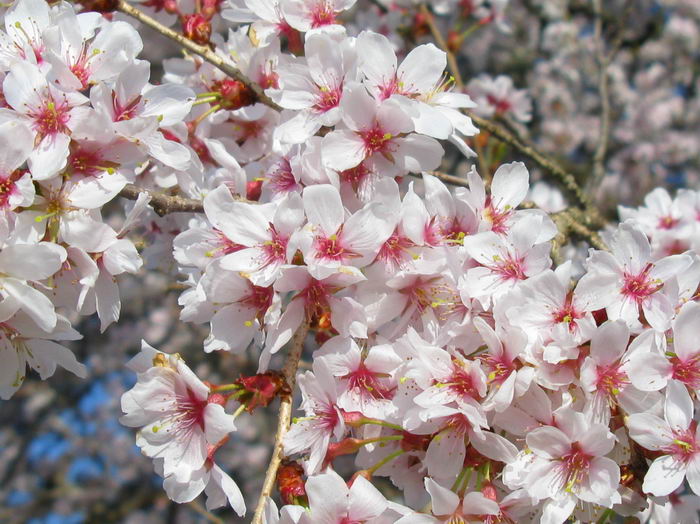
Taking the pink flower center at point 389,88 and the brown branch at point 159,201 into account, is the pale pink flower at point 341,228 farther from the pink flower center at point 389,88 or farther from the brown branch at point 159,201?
the brown branch at point 159,201

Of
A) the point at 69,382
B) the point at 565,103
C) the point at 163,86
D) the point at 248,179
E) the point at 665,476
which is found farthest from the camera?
the point at 565,103

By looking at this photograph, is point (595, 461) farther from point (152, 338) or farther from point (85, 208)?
point (152, 338)

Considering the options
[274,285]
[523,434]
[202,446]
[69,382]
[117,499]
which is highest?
[274,285]

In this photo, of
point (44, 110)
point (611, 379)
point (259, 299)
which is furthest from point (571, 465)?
point (44, 110)

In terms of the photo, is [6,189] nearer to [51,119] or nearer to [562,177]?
[51,119]

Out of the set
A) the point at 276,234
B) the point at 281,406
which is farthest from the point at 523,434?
the point at 276,234

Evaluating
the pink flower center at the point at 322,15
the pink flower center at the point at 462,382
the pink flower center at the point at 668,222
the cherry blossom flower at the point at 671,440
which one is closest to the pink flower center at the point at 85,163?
the pink flower center at the point at 322,15

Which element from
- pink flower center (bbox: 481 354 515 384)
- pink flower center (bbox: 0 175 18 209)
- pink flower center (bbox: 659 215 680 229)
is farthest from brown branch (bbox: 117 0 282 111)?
pink flower center (bbox: 659 215 680 229)
